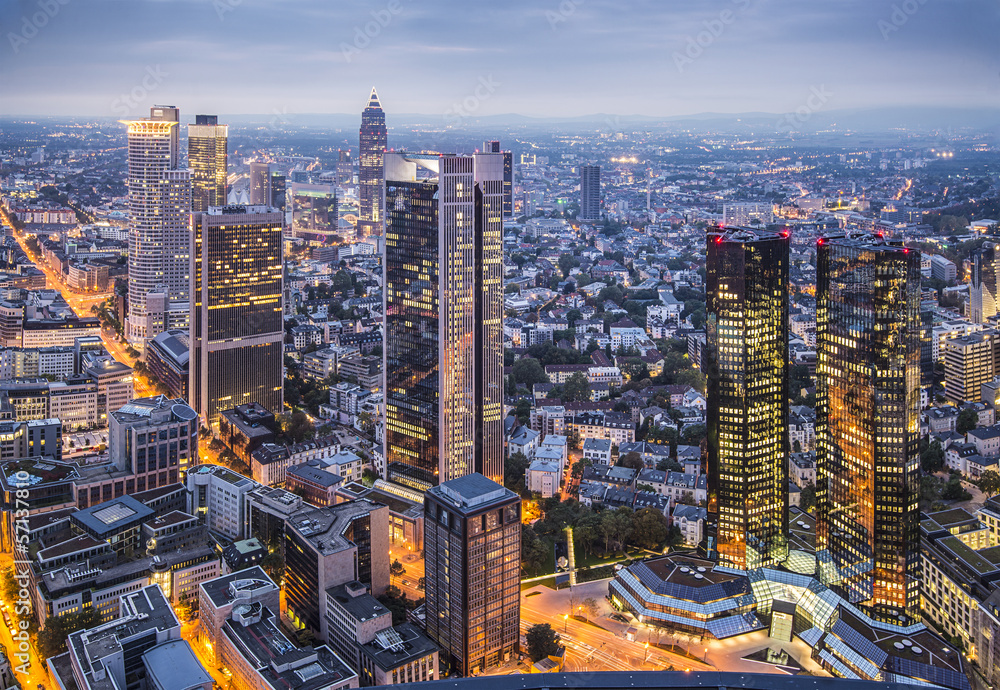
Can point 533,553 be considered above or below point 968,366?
below

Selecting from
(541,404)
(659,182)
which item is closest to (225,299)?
(541,404)

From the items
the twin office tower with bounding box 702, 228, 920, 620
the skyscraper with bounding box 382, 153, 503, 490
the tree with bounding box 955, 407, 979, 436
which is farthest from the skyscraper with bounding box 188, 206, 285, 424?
the tree with bounding box 955, 407, 979, 436

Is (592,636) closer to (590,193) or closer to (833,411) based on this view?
(833,411)

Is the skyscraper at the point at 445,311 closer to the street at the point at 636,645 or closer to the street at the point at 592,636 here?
the street at the point at 592,636

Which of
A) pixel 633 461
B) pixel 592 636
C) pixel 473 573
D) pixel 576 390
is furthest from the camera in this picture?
pixel 576 390

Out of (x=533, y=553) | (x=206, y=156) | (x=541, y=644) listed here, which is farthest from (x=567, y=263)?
(x=541, y=644)

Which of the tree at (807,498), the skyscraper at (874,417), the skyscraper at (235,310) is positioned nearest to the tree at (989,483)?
the tree at (807,498)
